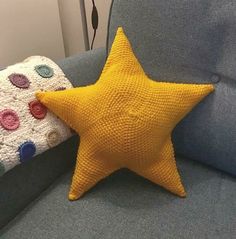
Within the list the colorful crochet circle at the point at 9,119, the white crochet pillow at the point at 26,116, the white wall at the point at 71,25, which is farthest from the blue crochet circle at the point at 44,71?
the white wall at the point at 71,25

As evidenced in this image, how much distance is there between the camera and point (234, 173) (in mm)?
915

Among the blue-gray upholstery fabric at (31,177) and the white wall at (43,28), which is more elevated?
the white wall at (43,28)

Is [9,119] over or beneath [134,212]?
over

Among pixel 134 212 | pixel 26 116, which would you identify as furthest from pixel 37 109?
pixel 134 212

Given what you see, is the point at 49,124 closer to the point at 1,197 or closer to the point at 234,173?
the point at 1,197

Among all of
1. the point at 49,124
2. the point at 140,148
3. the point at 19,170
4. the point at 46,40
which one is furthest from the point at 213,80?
the point at 46,40

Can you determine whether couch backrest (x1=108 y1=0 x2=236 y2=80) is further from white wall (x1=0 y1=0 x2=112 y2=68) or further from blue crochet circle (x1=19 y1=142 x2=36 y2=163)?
white wall (x1=0 y1=0 x2=112 y2=68)

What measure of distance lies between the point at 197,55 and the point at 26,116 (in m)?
0.47

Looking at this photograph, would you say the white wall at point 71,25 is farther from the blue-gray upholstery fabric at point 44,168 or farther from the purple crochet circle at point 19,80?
the purple crochet circle at point 19,80

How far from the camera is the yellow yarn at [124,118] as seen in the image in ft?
2.68

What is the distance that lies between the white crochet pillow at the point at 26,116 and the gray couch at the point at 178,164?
5cm

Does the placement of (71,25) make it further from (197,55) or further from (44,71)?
(197,55)

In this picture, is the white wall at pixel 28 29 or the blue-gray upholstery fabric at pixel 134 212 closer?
the blue-gray upholstery fabric at pixel 134 212

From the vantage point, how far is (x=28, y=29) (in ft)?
4.58
